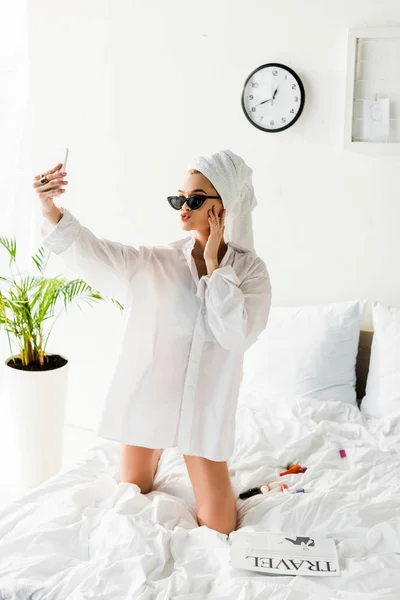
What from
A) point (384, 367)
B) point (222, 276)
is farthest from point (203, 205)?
point (384, 367)

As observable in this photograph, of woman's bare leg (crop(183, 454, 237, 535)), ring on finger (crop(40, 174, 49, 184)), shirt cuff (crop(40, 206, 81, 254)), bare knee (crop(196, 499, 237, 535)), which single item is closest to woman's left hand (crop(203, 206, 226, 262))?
shirt cuff (crop(40, 206, 81, 254))

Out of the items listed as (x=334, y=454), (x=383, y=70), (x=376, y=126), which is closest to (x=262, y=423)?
(x=334, y=454)

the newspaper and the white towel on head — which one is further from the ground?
the white towel on head

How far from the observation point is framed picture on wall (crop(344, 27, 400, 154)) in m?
2.95

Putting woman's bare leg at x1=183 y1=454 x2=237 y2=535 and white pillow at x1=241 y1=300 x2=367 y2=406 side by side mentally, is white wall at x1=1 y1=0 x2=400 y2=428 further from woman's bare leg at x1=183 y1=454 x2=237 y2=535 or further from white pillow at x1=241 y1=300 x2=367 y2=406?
woman's bare leg at x1=183 y1=454 x2=237 y2=535

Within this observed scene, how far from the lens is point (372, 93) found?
2.98m

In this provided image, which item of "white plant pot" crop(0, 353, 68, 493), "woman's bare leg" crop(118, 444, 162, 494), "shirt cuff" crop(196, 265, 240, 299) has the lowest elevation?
"white plant pot" crop(0, 353, 68, 493)

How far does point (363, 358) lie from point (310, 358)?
31 cm

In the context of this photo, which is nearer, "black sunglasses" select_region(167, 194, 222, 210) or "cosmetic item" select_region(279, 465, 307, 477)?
"black sunglasses" select_region(167, 194, 222, 210)

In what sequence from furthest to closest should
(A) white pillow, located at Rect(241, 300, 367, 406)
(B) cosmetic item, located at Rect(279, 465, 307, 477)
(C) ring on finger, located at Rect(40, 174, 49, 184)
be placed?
(A) white pillow, located at Rect(241, 300, 367, 406), (B) cosmetic item, located at Rect(279, 465, 307, 477), (C) ring on finger, located at Rect(40, 174, 49, 184)

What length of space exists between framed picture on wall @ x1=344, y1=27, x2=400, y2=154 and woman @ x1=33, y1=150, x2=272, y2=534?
104cm

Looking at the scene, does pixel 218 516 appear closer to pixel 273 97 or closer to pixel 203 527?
pixel 203 527

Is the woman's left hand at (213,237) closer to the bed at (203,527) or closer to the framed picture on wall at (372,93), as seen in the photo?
the bed at (203,527)

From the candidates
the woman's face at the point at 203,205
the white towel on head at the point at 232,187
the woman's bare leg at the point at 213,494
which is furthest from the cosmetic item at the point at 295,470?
the woman's face at the point at 203,205
